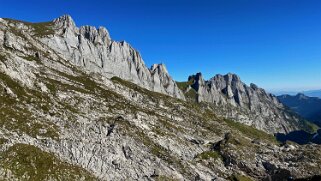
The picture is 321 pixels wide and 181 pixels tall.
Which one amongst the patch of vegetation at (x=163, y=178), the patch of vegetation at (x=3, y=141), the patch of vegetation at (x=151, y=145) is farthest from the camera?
the patch of vegetation at (x=151, y=145)

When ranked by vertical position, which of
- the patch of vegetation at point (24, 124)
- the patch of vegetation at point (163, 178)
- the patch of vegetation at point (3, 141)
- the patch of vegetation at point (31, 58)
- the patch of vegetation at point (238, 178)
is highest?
the patch of vegetation at point (31, 58)

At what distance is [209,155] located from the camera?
548ft

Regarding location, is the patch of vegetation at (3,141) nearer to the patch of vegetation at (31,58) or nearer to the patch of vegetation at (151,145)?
the patch of vegetation at (151,145)

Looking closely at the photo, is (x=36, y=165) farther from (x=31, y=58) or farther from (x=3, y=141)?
(x=31, y=58)

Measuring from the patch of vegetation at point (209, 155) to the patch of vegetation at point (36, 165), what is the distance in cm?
7551

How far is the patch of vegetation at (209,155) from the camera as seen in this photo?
161700mm

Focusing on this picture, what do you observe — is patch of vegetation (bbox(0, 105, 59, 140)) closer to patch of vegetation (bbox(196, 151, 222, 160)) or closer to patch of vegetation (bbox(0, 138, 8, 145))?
patch of vegetation (bbox(0, 138, 8, 145))

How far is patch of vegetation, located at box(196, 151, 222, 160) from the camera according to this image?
531 feet

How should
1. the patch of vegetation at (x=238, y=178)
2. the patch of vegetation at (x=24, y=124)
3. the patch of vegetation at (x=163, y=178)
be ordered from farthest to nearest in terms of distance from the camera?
the patch of vegetation at (x=238, y=178), the patch of vegetation at (x=163, y=178), the patch of vegetation at (x=24, y=124)

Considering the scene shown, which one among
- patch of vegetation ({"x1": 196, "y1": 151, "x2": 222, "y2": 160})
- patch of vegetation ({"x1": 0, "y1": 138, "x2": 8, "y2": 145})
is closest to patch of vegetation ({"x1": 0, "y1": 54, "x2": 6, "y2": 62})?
patch of vegetation ({"x1": 0, "y1": 138, "x2": 8, "y2": 145})

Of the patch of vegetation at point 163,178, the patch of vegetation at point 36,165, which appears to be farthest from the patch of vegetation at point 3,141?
the patch of vegetation at point 163,178

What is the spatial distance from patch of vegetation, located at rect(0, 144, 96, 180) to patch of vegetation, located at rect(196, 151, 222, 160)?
248 ft

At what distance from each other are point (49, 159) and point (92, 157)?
1943 centimetres

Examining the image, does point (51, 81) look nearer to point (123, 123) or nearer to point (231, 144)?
point (123, 123)
